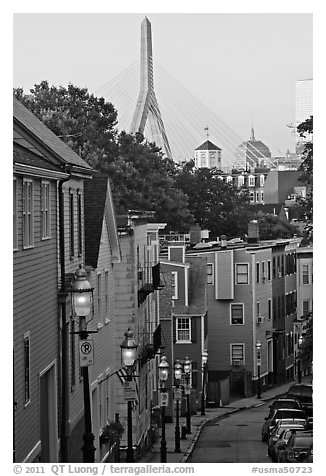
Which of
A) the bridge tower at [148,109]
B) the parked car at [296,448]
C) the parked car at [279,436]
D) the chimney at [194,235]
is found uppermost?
the bridge tower at [148,109]

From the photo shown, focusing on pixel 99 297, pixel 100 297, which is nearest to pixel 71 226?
pixel 99 297

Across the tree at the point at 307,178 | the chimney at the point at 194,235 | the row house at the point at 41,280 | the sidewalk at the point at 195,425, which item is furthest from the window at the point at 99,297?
the chimney at the point at 194,235

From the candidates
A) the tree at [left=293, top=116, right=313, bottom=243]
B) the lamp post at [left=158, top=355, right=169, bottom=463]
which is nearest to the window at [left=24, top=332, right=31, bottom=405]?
the lamp post at [left=158, top=355, right=169, bottom=463]

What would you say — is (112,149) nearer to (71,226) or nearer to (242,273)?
(242,273)

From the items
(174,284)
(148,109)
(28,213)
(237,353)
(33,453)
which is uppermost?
(148,109)

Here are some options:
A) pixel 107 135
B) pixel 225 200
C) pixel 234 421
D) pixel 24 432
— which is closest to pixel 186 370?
pixel 234 421

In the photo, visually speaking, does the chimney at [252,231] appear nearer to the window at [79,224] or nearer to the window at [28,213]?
the window at [79,224]
